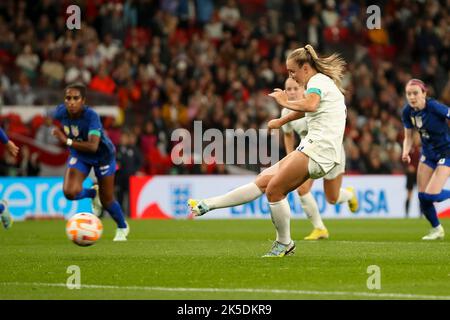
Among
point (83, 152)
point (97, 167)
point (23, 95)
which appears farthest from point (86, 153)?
point (23, 95)

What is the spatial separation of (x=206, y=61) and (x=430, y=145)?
1377cm

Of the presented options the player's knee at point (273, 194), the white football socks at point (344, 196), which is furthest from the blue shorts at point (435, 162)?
the player's knee at point (273, 194)

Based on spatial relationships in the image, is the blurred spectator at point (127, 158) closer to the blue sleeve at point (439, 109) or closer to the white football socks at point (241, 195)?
the blue sleeve at point (439, 109)

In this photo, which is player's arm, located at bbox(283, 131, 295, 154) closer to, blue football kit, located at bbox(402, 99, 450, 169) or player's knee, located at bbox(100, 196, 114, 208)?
blue football kit, located at bbox(402, 99, 450, 169)

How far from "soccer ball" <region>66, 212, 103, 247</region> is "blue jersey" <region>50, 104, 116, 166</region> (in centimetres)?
300

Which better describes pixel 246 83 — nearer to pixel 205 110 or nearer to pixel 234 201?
pixel 205 110

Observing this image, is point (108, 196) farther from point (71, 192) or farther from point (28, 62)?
point (28, 62)

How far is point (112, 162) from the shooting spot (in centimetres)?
1503

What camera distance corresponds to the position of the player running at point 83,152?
578 inches

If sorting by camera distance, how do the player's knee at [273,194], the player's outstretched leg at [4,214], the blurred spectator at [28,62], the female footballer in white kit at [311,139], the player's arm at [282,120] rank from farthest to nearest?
the blurred spectator at [28,62] < the player's outstretched leg at [4,214] < the player's knee at [273,194] < the female footballer in white kit at [311,139] < the player's arm at [282,120]

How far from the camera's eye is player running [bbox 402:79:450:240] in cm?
1495

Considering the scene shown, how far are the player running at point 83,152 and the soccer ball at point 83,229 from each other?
277cm
